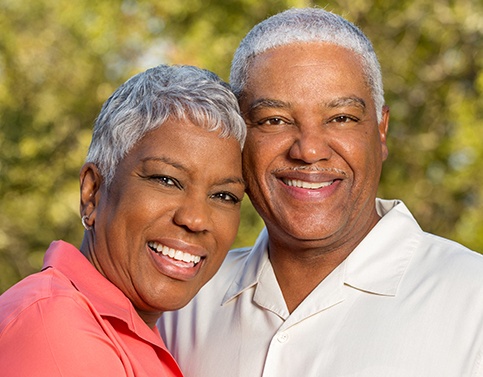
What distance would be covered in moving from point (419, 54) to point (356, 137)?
4.58 metres

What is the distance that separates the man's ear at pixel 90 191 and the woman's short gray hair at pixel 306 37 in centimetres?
66

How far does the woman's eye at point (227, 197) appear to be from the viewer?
281cm

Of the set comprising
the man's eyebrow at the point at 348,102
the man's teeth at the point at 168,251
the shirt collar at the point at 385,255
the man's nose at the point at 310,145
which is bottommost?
the man's teeth at the point at 168,251

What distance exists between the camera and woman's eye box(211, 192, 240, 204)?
281 centimetres

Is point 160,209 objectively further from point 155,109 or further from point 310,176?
point 310,176

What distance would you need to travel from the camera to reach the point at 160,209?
2.67 m

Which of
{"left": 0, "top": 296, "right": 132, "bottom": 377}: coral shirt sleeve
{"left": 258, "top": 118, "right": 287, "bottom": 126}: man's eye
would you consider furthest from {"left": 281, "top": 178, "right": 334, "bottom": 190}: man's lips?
{"left": 0, "top": 296, "right": 132, "bottom": 377}: coral shirt sleeve

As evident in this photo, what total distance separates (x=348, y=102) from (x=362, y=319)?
74cm

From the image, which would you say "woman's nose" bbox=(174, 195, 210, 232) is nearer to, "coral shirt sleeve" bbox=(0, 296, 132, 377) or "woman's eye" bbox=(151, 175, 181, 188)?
"woman's eye" bbox=(151, 175, 181, 188)

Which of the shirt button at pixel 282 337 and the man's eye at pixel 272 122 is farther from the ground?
the man's eye at pixel 272 122

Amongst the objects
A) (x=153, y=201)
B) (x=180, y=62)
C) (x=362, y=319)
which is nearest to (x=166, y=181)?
(x=153, y=201)

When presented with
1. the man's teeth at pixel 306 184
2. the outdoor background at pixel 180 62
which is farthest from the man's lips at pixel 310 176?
the outdoor background at pixel 180 62

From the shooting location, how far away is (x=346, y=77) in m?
3.07

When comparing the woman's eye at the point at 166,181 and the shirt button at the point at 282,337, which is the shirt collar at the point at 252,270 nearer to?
the shirt button at the point at 282,337
